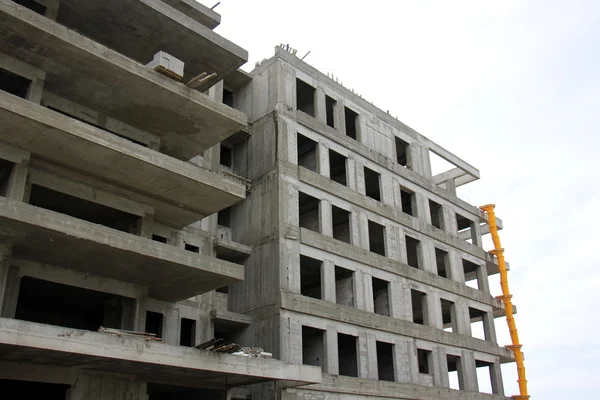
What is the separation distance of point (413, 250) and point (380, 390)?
11.3 meters

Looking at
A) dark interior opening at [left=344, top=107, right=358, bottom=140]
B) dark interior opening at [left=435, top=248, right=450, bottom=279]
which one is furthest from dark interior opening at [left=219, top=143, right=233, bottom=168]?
dark interior opening at [left=435, top=248, right=450, bottom=279]

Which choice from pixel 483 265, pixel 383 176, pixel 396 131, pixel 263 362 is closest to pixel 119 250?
pixel 263 362

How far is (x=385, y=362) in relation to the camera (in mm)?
33844

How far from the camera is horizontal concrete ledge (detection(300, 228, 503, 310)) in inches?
1163

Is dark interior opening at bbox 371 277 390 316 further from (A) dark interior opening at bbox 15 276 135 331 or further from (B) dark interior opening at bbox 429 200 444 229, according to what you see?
(A) dark interior opening at bbox 15 276 135 331

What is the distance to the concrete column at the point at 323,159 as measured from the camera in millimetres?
31719

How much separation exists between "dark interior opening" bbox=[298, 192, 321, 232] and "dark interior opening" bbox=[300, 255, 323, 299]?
6.05 ft

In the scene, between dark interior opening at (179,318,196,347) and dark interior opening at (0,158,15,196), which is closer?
dark interior opening at (0,158,15,196)

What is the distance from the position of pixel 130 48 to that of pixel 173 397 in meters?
14.5

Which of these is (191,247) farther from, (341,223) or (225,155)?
(341,223)

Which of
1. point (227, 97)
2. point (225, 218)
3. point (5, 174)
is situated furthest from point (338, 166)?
point (5, 174)

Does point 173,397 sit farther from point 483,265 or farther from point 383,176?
point 483,265

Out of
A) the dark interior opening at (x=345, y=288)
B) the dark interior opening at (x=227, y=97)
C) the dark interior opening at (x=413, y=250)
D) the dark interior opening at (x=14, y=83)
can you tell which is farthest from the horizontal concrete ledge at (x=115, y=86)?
the dark interior opening at (x=413, y=250)

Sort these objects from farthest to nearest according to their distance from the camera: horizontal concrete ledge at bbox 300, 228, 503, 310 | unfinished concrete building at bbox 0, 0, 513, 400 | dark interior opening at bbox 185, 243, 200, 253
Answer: horizontal concrete ledge at bbox 300, 228, 503, 310 → dark interior opening at bbox 185, 243, 200, 253 → unfinished concrete building at bbox 0, 0, 513, 400
